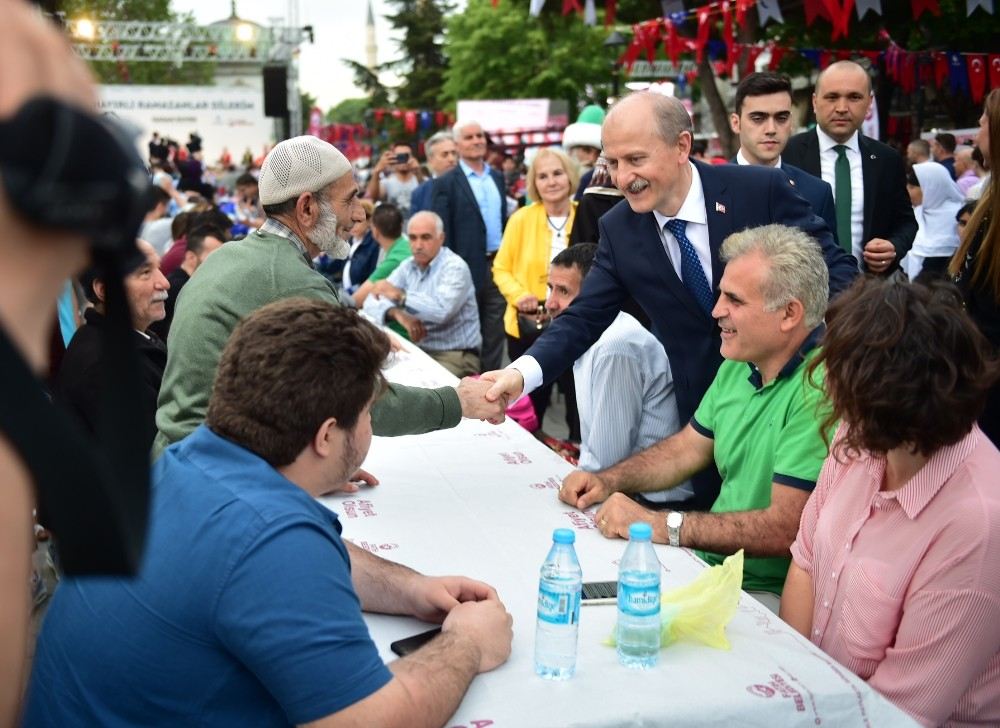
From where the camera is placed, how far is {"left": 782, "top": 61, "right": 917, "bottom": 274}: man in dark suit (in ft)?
15.4

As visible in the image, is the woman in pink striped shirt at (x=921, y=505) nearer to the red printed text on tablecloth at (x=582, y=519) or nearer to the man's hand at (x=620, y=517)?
the man's hand at (x=620, y=517)

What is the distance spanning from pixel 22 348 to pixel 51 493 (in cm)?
10

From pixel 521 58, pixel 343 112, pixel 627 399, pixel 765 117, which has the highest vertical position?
pixel 343 112

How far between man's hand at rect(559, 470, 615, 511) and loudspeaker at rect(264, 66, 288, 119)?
20969 millimetres

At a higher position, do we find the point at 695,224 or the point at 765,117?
the point at 765,117

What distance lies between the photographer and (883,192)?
15.5ft

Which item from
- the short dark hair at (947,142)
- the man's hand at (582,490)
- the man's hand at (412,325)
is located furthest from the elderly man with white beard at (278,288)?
the short dark hair at (947,142)

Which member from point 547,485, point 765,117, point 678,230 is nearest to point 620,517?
point 547,485

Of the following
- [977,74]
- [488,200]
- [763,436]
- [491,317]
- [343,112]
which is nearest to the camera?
[763,436]

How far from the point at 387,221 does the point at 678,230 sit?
412 centimetres

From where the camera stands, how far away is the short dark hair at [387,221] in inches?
288

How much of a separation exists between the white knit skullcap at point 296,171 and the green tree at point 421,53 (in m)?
48.1

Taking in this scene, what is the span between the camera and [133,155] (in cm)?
74

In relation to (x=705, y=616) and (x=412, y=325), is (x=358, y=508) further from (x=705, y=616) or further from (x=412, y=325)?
(x=412, y=325)
